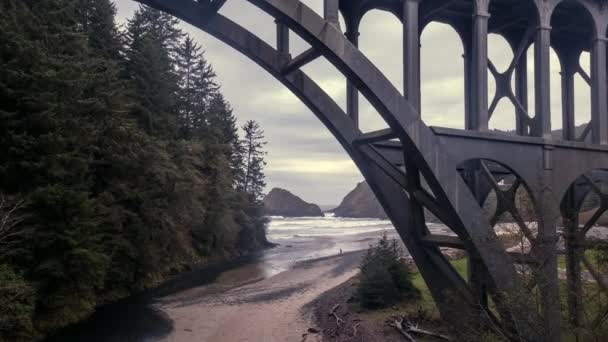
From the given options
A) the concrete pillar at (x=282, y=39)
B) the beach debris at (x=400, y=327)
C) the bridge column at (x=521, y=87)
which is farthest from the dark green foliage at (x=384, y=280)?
the concrete pillar at (x=282, y=39)

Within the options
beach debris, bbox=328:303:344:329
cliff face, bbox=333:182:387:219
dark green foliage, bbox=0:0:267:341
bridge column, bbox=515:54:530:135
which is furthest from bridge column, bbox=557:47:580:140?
cliff face, bbox=333:182:387:219

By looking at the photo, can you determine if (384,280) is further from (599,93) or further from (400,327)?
(599,93)

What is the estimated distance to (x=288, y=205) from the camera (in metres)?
125

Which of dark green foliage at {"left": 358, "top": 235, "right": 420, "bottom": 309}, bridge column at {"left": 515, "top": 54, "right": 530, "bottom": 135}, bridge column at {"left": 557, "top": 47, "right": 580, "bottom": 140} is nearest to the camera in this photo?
Answer: bridge column at {"left": 515, "top": 54, "right": 530, "bottom": 135}

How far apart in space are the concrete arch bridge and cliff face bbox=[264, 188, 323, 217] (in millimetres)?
115637

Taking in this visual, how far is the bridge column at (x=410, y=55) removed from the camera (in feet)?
19.9

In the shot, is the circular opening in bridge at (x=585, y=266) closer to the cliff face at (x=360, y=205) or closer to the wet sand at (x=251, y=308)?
the wet sand at (x=251, y=308)

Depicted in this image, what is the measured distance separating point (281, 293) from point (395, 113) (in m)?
14.2

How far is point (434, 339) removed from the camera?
29.0 ft

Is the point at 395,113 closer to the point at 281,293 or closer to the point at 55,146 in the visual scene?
the point at 55,146

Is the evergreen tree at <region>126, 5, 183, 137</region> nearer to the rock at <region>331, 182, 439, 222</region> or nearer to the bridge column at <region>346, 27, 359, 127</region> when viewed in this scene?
the bridge column at <region>346, 27, 359, 127</region>

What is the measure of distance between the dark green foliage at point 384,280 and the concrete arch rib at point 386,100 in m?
6.46

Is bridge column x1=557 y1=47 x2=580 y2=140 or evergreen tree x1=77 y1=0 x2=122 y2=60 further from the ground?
evergreen tree x1=77 y1=0 x2=122 y2=60

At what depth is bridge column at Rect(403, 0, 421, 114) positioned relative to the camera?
239 inches
